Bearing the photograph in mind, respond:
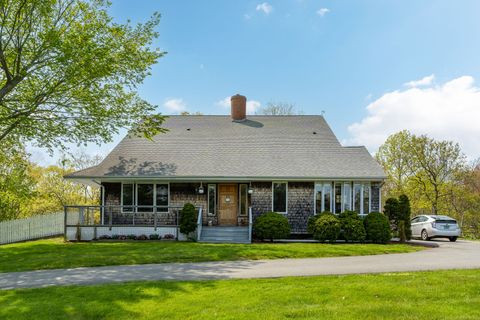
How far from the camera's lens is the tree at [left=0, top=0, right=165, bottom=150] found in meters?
15.1

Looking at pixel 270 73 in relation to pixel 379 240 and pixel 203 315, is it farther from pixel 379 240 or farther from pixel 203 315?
pixel 203 315

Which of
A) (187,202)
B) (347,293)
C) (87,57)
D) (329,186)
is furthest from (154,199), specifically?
(347,293)

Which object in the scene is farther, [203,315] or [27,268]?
[27,268]

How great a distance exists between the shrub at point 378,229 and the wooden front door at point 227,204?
6.39 metres

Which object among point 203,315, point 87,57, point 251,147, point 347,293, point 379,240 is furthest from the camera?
point 251,147

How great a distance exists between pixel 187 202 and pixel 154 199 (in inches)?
65.3

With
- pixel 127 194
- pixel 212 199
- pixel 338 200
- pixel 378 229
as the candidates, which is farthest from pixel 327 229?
pixel 127 194

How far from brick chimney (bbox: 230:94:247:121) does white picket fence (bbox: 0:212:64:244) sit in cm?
1223

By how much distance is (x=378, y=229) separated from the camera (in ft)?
→ 55.6

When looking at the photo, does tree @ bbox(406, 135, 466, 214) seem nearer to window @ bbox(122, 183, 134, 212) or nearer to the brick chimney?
the brick chimney

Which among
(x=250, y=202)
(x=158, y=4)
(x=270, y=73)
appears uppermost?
(x=158, y=4)

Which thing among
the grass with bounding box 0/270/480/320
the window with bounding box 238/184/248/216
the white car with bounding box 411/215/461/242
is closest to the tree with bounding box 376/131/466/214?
the white car with bounding box 411/215/461/242

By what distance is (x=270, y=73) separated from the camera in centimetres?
2286

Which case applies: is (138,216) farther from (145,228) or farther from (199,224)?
(199,224)
